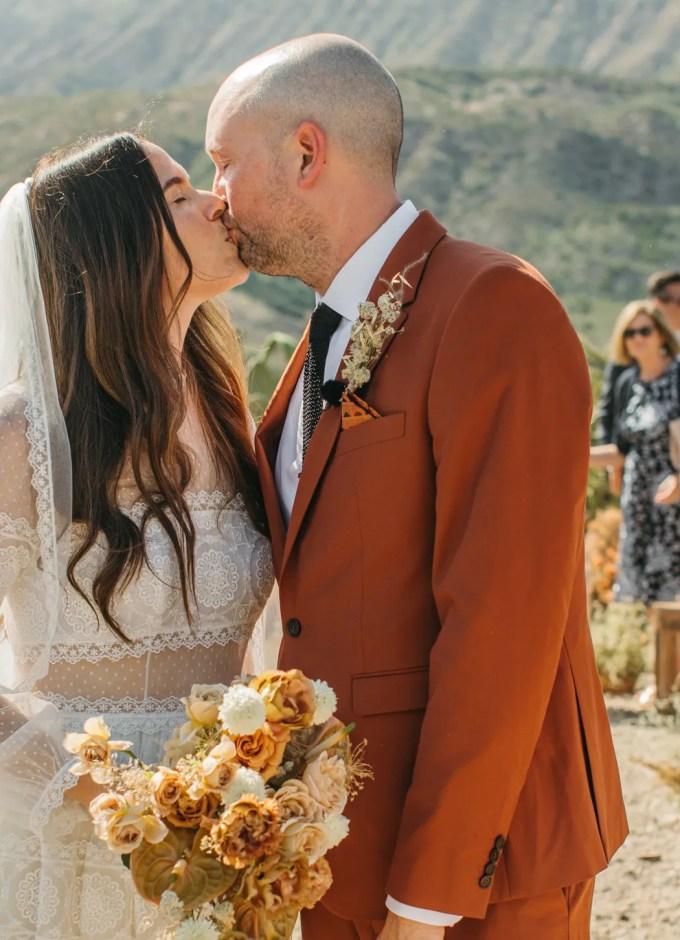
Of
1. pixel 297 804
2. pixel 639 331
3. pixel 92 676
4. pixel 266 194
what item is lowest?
pixel 639 331

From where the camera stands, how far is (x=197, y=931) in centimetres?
217

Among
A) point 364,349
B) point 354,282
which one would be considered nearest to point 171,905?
point 364,349

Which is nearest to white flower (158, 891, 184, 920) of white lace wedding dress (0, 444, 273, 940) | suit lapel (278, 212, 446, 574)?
white lace wedding dress (0, 444, 273, 940)

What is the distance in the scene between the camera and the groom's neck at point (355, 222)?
2.97m

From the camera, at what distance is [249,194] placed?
305 centimetres

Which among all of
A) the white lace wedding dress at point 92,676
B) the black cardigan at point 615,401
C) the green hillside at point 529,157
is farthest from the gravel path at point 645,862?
the green hillside at point 529,157

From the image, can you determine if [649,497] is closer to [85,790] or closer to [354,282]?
[354,282]

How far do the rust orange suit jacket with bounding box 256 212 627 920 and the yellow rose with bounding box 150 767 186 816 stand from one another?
532 millimetres

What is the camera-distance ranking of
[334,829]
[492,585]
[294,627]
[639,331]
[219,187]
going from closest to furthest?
[334,829] < [492,585] < [294,627] < [219,187] < [639,331]

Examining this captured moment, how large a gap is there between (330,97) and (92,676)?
148 centimetres

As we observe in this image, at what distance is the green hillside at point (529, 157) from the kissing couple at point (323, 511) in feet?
107

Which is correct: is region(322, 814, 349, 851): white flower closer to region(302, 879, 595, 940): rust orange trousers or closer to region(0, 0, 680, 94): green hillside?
region(302, 879, 595, 940): rust orange trousers

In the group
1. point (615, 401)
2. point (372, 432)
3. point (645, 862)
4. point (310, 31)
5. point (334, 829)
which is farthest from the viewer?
point (310, 31)

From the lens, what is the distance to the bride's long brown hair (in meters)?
3.14
